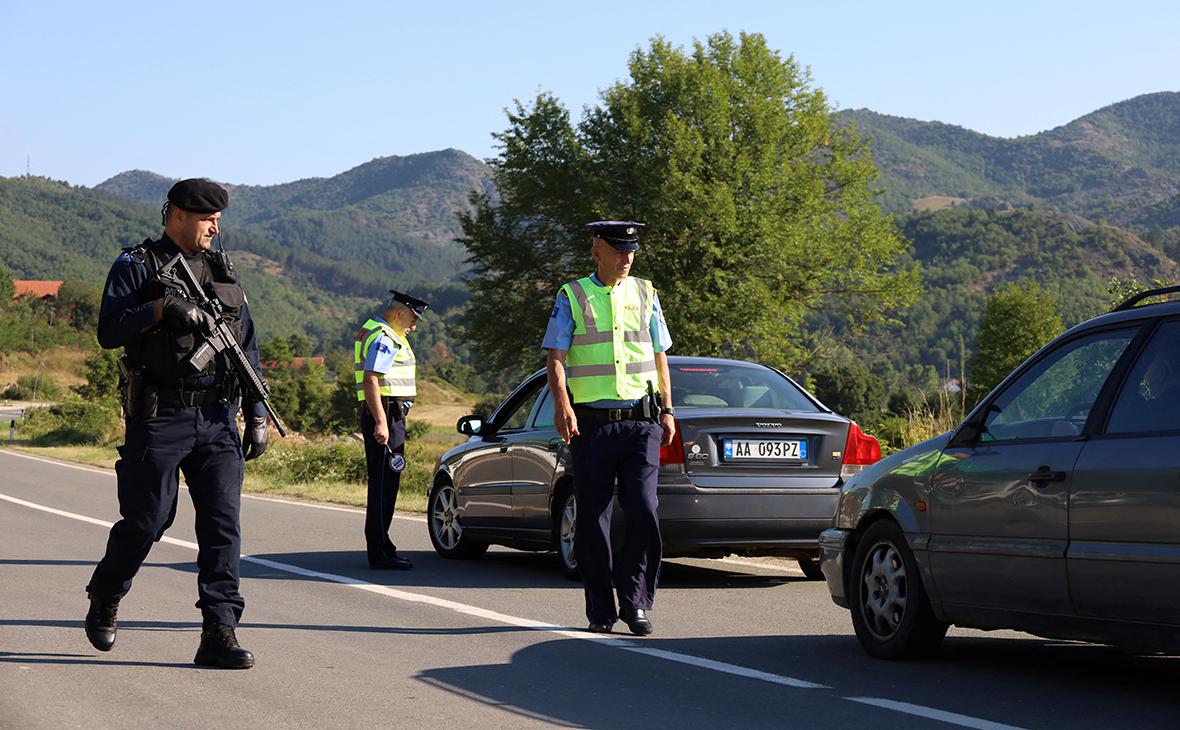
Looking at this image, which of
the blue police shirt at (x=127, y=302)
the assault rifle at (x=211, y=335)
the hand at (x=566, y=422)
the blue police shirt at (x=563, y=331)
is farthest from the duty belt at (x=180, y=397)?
the blue police shirt at (x=563, y=331)

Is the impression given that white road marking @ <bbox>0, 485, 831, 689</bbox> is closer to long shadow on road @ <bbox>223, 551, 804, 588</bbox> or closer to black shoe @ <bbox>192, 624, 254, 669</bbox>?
long shadow on road @ <bbox>223, 551, 804, 588</bbox>

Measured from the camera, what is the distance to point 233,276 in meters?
6.95

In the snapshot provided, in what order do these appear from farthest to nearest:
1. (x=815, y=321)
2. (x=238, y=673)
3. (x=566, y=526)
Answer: (x=815, y=321) → (x=566, y=526) → (x=238, y=673)

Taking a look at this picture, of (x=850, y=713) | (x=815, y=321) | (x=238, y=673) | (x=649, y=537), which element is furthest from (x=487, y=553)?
(x=815, y=321)

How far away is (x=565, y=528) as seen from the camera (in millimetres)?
10727

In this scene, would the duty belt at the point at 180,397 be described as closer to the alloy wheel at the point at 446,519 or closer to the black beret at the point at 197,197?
the black beret at the point at 197,197

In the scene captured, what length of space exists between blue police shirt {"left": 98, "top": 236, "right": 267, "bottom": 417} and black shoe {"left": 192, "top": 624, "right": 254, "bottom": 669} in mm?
1345

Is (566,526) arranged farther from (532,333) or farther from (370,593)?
(532,333)

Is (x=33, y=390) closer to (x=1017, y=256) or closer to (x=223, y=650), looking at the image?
(x=1017, y=256)

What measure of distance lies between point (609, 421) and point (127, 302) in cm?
264

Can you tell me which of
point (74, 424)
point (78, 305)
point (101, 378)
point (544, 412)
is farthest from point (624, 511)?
→ point (78, 305)

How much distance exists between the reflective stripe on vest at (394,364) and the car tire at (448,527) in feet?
3.39

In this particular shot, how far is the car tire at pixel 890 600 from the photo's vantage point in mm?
7008

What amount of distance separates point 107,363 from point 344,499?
54.2 meters
